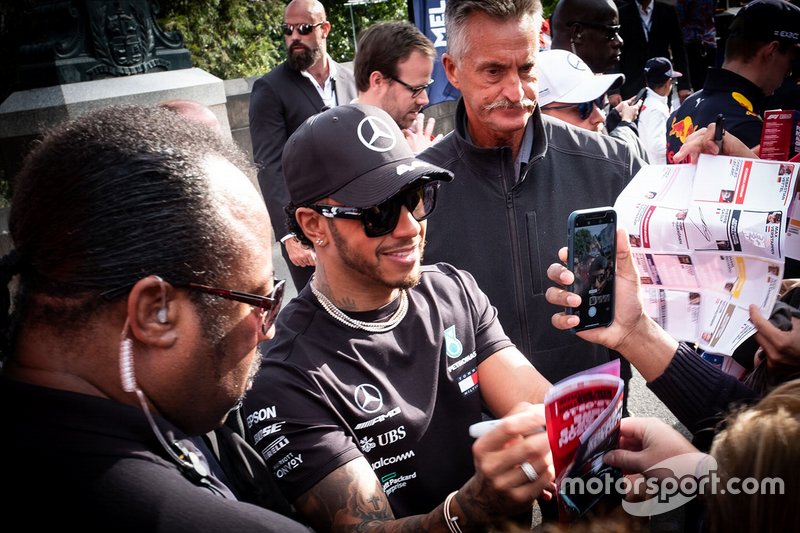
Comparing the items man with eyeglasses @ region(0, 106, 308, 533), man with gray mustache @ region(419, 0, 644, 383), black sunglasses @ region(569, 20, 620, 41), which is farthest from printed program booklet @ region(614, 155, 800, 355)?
black sunglasses @ region(569, 20, 620, 41)

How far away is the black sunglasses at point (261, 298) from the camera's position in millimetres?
1398

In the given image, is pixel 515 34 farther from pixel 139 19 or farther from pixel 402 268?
pixel 139 19

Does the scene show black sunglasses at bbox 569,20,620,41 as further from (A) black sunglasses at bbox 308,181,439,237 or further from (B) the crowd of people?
(A) black sunglasses at bbox 308,181,439,237

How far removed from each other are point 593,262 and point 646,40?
6.86 meters

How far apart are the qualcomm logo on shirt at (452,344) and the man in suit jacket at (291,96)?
257 centimetres

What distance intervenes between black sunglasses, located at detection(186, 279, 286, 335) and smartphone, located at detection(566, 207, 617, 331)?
947mm

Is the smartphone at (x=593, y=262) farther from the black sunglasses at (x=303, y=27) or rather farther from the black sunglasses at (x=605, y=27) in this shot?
the black sunglasses at (x=605, y=27)

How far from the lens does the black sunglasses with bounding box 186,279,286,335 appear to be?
4.59ft

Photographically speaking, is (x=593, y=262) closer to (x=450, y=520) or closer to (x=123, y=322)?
(x=450, y=520)

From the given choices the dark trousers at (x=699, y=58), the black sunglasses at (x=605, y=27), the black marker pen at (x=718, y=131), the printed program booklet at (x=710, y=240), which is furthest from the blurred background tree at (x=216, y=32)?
the printed program booklet at (x=710, y=240)

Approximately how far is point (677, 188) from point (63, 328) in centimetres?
222

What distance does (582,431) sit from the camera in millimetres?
1614

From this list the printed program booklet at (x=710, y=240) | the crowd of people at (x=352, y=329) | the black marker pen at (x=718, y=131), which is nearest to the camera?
the crowd of people at (x=352, y=329)

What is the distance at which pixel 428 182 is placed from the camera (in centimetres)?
225
